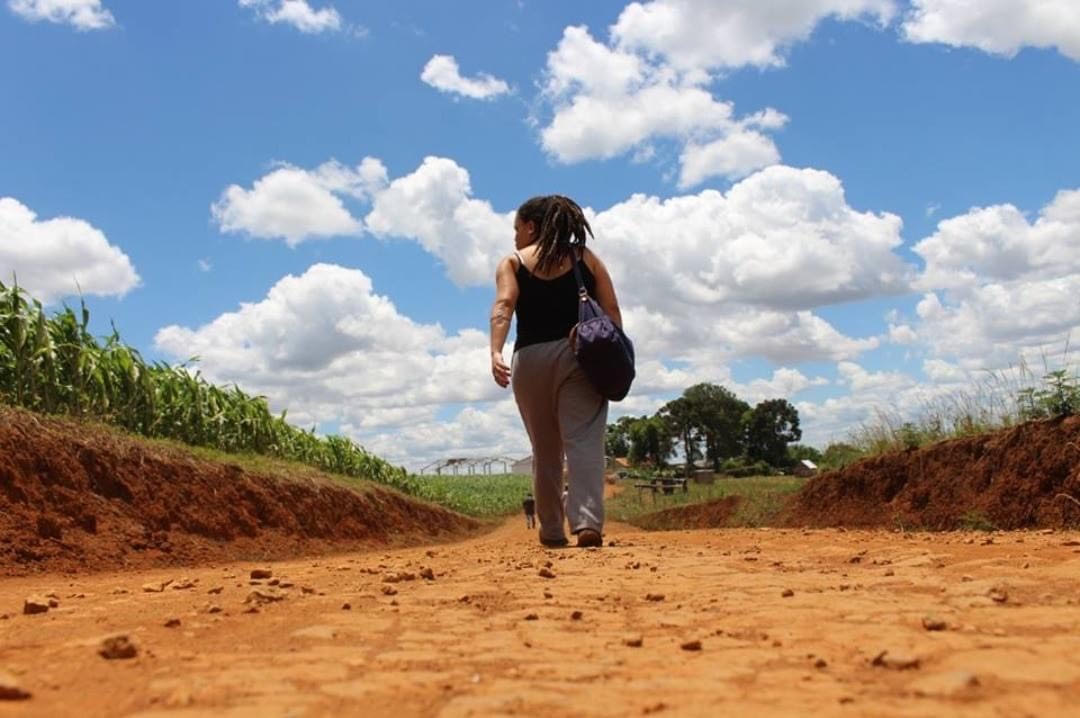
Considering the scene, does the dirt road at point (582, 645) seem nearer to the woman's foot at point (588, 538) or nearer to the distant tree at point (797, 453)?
the woman's foot at point (588, 538)

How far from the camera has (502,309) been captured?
18.1 feet

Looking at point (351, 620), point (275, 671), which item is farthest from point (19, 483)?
point (275, 671)

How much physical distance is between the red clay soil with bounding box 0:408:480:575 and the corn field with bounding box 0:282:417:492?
576mm

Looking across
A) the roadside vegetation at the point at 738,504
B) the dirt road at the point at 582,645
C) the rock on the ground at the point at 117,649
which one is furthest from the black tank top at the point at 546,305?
the roadside vegetation at the point at 738,504

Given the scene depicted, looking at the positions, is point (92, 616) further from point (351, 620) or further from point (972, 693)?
point (972, 693)

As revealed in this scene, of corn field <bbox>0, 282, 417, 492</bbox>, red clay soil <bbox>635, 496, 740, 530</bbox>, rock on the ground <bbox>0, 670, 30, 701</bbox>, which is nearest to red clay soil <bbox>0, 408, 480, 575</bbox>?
corn field <bbox>0, 282, 417, 492</bbox>

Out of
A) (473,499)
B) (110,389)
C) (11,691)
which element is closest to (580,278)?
(11,691)

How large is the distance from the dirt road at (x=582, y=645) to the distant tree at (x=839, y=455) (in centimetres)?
1114

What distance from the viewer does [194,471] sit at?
949cm

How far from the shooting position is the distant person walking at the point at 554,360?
5.43 metres

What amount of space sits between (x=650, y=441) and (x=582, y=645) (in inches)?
2962

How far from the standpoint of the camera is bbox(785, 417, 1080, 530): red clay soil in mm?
8484

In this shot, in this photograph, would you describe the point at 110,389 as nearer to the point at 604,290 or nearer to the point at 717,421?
the point at 604,290

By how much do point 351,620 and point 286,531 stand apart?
861 centimetres
